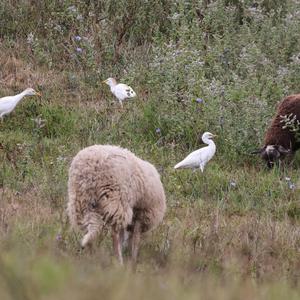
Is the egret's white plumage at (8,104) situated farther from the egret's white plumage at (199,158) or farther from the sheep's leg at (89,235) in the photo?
the sheep's leg at (89,235)

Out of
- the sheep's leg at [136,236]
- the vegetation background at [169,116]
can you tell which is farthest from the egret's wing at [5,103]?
the sheep's leg at [136,236]

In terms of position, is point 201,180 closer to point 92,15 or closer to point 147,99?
point 147,99

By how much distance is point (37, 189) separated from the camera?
26.0 feet

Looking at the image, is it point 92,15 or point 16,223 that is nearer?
point 16,223

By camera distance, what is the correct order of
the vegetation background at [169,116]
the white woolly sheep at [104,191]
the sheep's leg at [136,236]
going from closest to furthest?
the white woolly sheep at [104,191] → the sheep's leg at [136,236] → the vegetation background at [169,116]

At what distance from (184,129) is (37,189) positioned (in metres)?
2.79

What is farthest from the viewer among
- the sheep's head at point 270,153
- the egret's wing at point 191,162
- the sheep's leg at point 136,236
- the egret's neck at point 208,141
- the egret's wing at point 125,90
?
the egret's wing at point 125,90

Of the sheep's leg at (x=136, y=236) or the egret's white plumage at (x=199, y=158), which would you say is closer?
the sheep's leg at (x=136, y=236)

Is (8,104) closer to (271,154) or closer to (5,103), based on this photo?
(5,103)

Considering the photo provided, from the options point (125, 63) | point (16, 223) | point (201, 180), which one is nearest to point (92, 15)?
point (125, 63)

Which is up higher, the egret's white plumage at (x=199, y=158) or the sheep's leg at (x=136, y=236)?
the sheep's leg at (x=136, y=236)

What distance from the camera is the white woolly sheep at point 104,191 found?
18.8 ft

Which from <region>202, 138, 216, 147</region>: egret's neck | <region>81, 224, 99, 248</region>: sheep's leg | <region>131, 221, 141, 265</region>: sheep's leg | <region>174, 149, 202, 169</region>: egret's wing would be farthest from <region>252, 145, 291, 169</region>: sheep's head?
<region>81, 224, 99, 248</region>: sheep's leg

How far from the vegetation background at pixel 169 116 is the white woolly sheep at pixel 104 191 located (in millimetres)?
242
